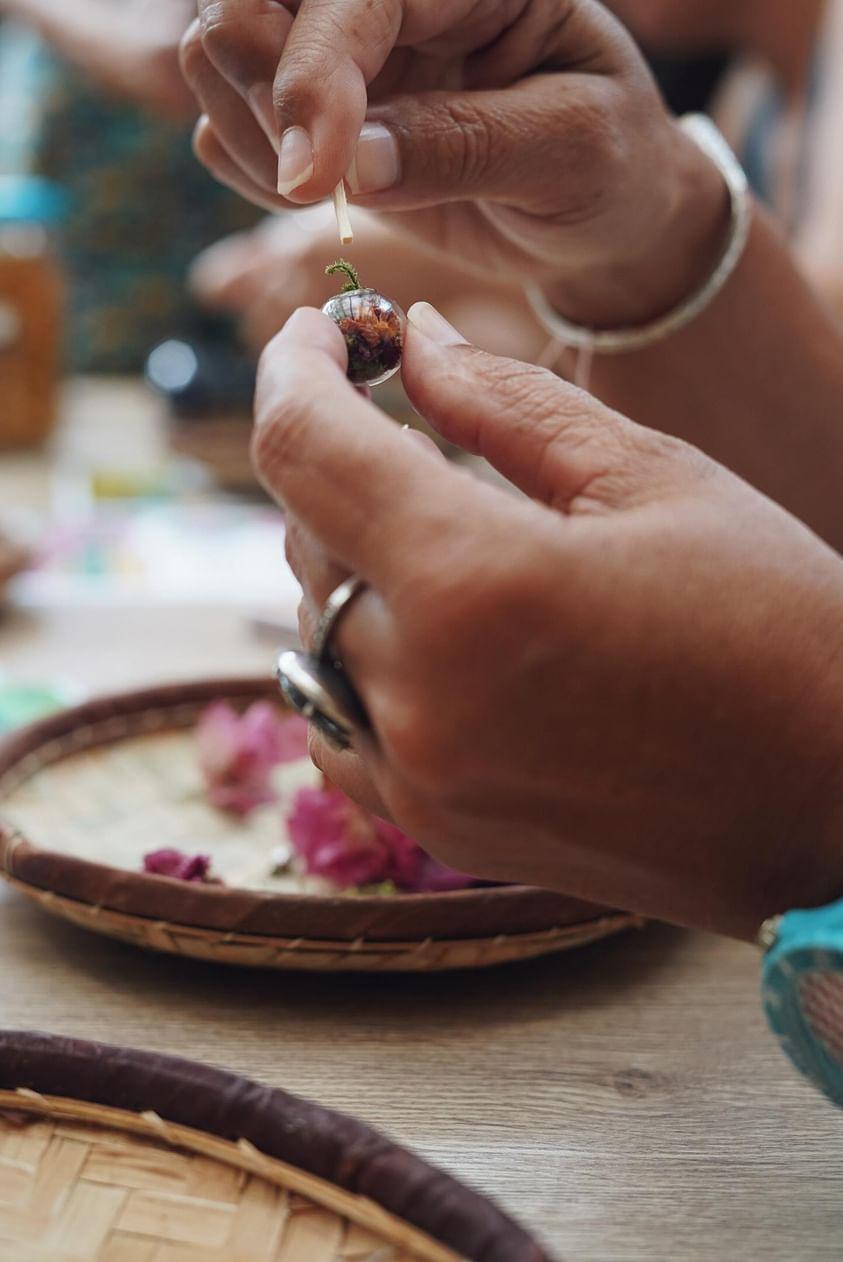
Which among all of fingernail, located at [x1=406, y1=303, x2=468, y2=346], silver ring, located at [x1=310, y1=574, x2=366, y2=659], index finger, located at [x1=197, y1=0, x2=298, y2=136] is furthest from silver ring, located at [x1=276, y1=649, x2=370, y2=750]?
index finger, located at [x1=197, y1=0, x2=298, y2=136]

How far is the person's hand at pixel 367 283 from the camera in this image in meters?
1.75

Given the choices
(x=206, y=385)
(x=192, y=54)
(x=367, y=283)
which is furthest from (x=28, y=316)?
(x=192, y=54)

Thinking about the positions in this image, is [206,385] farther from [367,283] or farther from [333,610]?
[333,610]

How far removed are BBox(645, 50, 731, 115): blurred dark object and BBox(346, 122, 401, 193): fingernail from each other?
5.03ft

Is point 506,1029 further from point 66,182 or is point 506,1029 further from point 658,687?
point 66,182

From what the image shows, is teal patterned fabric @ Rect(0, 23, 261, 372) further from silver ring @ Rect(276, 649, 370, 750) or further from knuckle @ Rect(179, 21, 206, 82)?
silver ring @ Rect(276, 649, 370, 750)

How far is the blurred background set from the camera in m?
1.38

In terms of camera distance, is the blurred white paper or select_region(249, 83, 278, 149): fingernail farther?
the blurred white paper

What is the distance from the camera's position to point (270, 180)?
83cm

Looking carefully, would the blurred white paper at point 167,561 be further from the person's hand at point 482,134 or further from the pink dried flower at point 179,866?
the pink dried flower at point 179,866

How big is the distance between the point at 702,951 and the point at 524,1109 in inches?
7.6

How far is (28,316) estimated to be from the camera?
208 centimetres

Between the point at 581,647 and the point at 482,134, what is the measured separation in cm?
44

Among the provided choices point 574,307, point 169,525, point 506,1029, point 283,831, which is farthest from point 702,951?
point 169,525
